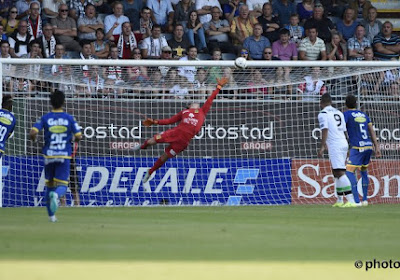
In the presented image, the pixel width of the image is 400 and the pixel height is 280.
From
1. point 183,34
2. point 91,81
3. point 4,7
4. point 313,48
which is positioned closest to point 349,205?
point 91,81

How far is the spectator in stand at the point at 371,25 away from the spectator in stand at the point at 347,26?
1.10 ft

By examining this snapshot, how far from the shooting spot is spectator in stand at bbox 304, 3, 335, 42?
2222cm

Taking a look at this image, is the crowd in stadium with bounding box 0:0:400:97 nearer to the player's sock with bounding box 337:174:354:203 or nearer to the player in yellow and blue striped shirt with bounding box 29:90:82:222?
the player's sock with bounding box 337:174:354:203

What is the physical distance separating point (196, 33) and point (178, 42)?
0.63 meters

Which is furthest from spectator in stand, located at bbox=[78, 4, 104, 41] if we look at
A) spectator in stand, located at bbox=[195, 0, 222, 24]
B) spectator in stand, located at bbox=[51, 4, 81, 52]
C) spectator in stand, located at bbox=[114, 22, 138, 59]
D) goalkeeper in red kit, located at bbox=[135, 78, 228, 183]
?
goalkeeper in red kit, located at bbox=[135, 78, 228, 183]

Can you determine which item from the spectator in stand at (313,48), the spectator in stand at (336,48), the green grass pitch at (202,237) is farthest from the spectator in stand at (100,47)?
the green grass pitch at (202,237)

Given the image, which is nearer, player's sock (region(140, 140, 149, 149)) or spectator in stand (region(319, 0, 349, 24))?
player's sock (region(140, 140, 149, 149))

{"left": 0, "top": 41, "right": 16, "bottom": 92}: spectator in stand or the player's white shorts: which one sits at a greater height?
{"left": 0, "top": 41, "right": 16, "bottom": 92}: spectator in stand

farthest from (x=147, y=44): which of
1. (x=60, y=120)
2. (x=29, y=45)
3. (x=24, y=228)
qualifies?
(x=24, y=228)

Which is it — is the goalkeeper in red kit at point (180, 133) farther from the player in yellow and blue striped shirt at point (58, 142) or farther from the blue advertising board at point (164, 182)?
the player in yellow and blue striped shirt at point (58, 142)

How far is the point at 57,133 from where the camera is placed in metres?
12.4

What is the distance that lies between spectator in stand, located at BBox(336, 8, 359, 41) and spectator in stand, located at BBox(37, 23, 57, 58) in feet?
24.6

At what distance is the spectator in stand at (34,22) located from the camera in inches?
783

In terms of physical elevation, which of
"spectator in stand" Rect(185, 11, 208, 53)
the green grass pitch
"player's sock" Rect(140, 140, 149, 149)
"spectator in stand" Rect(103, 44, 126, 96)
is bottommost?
the green grass pitch
